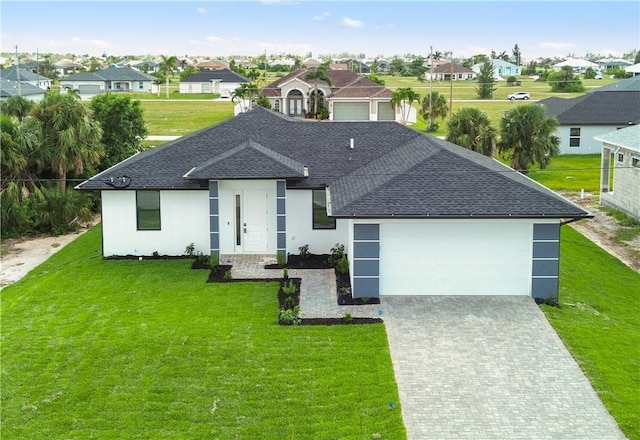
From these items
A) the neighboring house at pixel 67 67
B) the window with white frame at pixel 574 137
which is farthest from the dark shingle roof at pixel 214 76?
the window with white frame at pixel 574 137

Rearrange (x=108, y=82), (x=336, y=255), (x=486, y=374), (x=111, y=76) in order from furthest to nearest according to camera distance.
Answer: (x=111, y=76) < (x=108, y=82) < (x=336, y=255) < (x=486, y=374)

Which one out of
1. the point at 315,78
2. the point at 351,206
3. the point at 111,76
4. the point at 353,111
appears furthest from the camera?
the point at 111,76

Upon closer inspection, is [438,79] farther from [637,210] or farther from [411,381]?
[411,381]

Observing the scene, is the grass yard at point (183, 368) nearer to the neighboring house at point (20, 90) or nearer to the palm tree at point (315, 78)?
the palm tree at point (315, 78)

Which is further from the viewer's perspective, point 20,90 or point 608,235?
point 20,90

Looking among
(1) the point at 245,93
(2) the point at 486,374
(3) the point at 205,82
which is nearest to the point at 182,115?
(1) the point at 245,93

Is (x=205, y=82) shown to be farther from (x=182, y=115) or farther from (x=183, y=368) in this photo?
(x=183, y=368)

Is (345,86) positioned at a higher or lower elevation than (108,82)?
lower
